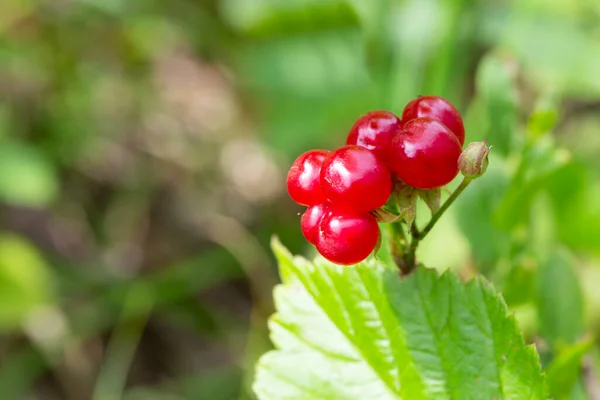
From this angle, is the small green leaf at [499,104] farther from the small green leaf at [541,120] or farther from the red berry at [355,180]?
the red berry at [355,180]

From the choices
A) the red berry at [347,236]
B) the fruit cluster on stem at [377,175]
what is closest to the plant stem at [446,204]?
the fruit cluster on stem at [377,175]

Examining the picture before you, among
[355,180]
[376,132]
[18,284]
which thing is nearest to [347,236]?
[355,180]

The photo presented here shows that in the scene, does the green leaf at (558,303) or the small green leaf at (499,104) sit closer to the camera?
the green leaf at (558,303)

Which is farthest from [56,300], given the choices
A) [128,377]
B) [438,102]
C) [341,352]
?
[438,102]

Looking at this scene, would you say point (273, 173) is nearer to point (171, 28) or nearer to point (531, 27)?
point (171, 28)

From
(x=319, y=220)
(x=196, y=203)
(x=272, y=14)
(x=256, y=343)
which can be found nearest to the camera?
(x=319, y=220)

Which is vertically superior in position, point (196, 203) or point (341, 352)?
point (196, 203)

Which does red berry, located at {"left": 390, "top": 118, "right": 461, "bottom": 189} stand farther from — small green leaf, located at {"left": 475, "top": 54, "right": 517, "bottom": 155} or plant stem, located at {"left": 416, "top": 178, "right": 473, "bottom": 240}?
small green leaf, located at {"left": 475, "top": 54, "right": 517, "bottom": 155}
